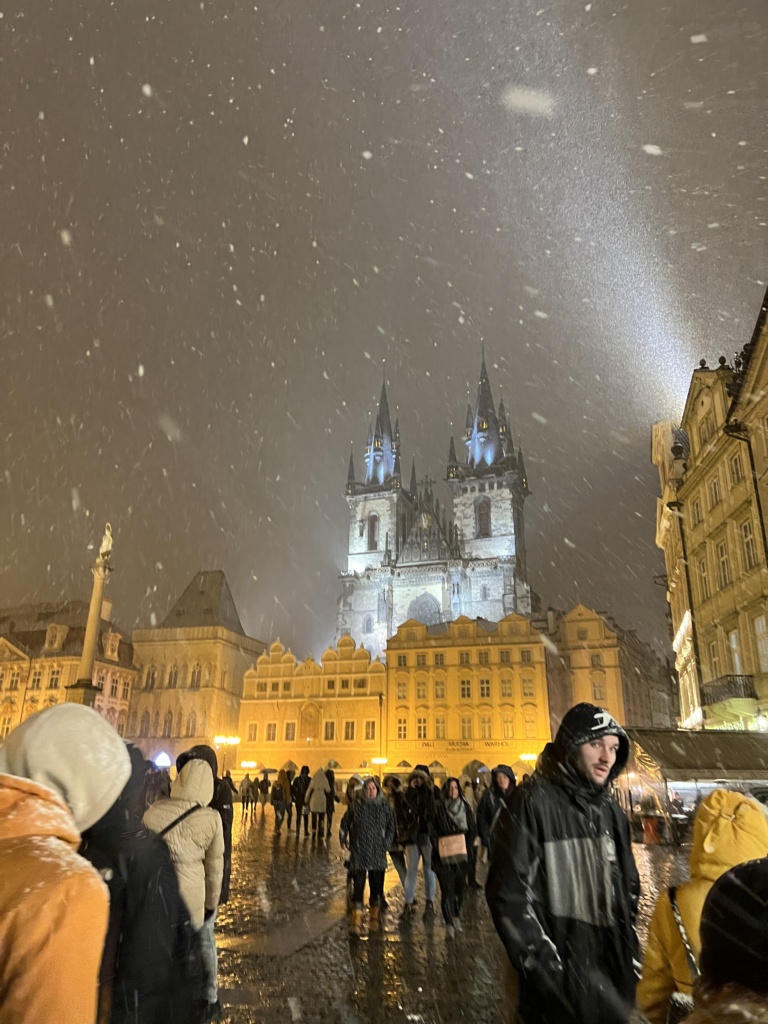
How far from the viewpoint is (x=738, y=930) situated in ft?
4.68

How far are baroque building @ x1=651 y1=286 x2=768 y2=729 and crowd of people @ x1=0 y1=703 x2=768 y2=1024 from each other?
57.9 ft

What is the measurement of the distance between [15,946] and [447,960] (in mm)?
6419

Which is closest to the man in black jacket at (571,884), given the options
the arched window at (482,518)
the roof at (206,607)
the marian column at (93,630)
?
the marian column at (93,630)

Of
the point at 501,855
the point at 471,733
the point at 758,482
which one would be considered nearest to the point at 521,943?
the point at 501,855

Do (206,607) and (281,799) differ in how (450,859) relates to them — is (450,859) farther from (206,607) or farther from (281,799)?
(206,607)

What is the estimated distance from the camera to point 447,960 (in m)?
6.78

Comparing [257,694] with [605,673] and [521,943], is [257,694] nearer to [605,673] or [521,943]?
[605,673]

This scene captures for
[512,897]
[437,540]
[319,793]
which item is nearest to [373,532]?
[437,540]

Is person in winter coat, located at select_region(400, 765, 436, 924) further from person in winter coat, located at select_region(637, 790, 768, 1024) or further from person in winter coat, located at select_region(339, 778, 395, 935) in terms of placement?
person in winter coat, located at select_region(637, 790, 768, 1024)

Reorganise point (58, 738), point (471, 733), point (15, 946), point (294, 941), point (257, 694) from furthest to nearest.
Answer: point (257, 694)
point (471, 733)
point (294, 941)
point (58, 738)
point (15, 946)

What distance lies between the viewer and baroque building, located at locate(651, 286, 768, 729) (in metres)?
19.0

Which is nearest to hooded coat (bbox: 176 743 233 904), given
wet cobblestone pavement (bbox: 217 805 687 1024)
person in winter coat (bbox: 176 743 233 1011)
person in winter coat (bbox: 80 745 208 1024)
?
person in winter coat (bbox: 176 743 233 1011)

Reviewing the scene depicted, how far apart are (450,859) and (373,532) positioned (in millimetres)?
81386

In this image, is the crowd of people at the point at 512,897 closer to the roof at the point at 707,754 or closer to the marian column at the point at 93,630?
the roof at the point at 707,754
